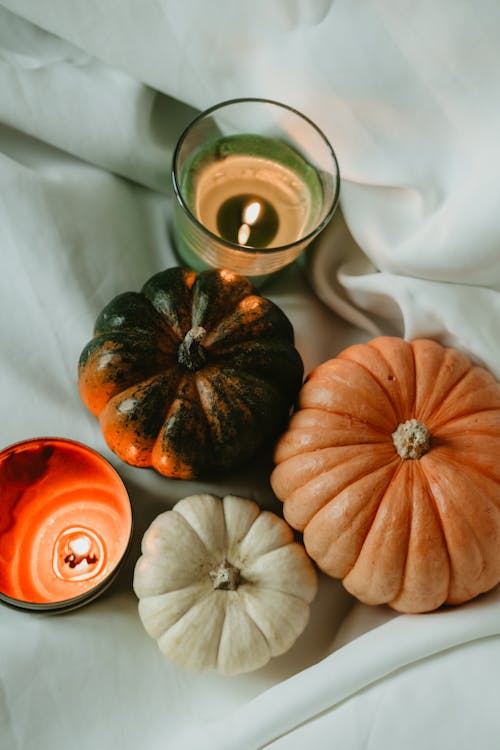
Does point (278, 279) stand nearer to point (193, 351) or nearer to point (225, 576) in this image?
point (193, 351)

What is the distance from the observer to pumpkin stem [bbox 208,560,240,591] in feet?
2.60

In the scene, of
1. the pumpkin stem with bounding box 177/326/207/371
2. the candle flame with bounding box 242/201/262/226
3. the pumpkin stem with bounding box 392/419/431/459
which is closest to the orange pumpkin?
the pumpkin stem with bounding box 392/419/431/459

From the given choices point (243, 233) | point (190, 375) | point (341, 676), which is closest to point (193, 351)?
point (190, 375)

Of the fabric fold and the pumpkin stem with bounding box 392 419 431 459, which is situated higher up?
the pumpkin stem with bounding box 392 419 431 459

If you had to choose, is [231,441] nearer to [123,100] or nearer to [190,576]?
[190,576]

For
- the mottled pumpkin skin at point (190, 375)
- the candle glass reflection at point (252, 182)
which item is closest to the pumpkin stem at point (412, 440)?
the mottled pumpkin skin at point (190, 375)

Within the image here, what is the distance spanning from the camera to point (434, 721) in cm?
76

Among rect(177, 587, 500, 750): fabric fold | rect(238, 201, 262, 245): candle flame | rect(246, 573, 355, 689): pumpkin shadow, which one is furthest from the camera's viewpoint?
rect(238, 201, 262, 245): candle flame

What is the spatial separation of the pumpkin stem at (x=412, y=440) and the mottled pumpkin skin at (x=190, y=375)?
0.50ft

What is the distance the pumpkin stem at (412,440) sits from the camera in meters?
0.80

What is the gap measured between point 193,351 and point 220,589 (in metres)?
0.27

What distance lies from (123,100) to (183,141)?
0.12 metres

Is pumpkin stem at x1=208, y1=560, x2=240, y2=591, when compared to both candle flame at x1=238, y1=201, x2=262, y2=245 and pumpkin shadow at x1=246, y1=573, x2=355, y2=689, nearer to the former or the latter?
pumpkin shadow at x1=246, y1=573, x2=355, y2=689

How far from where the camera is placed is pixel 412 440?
2.64 ft
